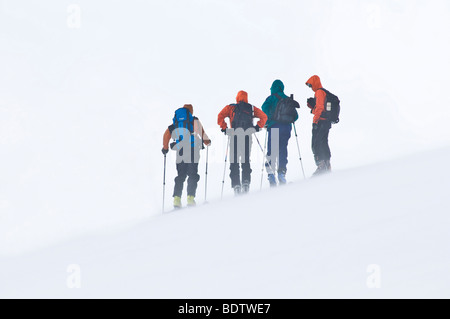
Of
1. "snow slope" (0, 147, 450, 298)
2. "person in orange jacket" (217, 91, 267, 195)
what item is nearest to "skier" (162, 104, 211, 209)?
"person in orange jacket" (217, 91, 267, 195)

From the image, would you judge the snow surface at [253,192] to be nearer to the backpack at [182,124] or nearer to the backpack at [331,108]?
the backpack at [331,108]

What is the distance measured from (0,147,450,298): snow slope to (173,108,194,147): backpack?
2.28m

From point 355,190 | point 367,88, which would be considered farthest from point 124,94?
point 355,190

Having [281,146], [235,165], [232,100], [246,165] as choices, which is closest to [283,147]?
[281,146]

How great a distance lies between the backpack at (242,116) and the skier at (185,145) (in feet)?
2.10

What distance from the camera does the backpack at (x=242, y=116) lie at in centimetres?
1271

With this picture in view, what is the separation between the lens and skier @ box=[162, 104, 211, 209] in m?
12.6

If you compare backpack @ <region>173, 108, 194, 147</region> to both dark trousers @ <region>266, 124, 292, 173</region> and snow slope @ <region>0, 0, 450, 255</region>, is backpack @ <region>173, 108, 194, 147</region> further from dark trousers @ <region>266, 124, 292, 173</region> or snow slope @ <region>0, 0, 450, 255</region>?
snow slope @ <region>0, 0, 450, 255</region>

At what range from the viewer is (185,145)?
1258 cm

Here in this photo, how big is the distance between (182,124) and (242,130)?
1084 millimetres

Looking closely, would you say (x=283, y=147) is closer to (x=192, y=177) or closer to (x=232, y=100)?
(x=192, y=177)

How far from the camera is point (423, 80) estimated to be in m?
144
